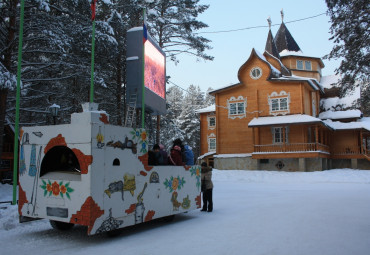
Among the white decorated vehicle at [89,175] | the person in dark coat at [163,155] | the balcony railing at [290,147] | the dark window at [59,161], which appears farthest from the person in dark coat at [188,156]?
the balcony railing at [290,147]

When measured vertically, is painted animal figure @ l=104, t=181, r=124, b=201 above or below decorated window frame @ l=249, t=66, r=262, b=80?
below

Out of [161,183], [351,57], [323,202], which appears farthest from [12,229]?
[351,57]

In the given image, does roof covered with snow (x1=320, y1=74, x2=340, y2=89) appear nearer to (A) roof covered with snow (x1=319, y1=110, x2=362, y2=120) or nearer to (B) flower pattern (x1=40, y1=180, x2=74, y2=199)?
(A) roof covered with snow (x1=319, y1=110, x2=362, y2=120)

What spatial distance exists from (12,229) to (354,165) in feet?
95.6

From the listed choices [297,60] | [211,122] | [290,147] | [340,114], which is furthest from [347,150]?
[211,122]

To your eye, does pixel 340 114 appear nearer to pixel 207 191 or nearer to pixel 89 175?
pixel 207 191

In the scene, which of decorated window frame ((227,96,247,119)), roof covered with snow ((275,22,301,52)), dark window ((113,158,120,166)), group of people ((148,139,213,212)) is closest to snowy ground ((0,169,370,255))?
group of people ((148,139,213,212))

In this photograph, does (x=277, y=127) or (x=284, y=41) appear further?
(x=284, y=41)

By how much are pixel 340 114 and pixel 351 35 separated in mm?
22362

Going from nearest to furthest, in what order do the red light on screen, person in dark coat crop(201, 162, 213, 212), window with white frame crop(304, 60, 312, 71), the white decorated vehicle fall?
the white decorated vehicle, person in dark coat crop(201, 162, 213, 212), the red light on screen, window with white frame crop(304, 60, 312, 71)

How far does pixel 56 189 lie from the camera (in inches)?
254

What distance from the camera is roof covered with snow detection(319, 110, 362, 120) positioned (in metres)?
30.3

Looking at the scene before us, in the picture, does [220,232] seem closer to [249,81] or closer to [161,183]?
[161,183]

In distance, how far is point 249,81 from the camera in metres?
31.5
